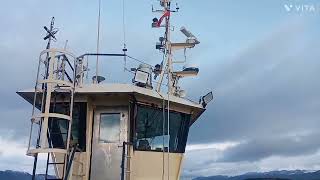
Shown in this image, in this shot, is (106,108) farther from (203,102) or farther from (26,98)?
(203,102)

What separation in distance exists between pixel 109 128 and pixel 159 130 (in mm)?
1423

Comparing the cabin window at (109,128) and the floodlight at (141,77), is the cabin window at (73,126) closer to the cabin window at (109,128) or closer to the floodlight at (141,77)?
the cabin window at (109,128)

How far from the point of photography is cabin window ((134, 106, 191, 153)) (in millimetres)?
10594

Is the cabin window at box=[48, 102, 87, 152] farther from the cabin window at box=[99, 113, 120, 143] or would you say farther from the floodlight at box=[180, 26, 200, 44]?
the floodlight at box=[180, 26, 200, 44]

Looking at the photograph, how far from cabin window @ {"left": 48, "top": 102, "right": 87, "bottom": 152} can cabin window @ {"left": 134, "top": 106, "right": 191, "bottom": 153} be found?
4.20 ft

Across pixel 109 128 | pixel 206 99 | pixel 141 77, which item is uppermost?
pixel 141 77

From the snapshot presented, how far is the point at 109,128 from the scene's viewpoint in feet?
34.2

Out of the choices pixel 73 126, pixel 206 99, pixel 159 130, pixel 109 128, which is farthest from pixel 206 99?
pixel 73 126

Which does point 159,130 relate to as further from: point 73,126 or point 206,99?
point 73,126

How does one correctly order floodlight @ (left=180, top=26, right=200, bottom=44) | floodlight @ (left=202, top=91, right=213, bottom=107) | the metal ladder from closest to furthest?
the metal ladder, floodlight @ (left=202, top=91, right=213, bottom=107), floodlight @ (left=180, top=26, right=200, bottom=44)

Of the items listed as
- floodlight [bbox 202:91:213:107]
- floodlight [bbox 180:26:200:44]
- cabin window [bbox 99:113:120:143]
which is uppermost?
floodlight [bbox 180:26:200:44]

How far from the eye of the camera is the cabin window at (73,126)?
1034 centimetres

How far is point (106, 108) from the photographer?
1055cm

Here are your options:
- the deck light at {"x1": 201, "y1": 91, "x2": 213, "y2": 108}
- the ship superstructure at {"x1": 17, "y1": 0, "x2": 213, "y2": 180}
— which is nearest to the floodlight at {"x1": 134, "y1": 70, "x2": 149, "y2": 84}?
the ship superstructure at {"x1": 17, "y1": 0, "x2": 213, "y2": 180}
